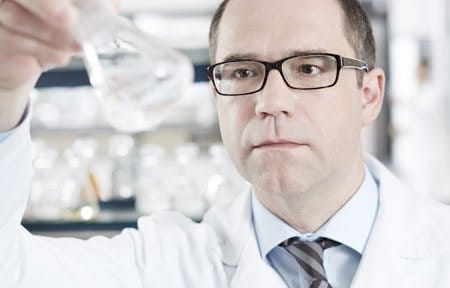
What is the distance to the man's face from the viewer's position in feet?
4.37

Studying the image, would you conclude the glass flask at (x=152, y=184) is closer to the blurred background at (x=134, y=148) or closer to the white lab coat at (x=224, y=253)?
the blurred background at (x=134, y=148)

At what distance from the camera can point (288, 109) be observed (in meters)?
1.32

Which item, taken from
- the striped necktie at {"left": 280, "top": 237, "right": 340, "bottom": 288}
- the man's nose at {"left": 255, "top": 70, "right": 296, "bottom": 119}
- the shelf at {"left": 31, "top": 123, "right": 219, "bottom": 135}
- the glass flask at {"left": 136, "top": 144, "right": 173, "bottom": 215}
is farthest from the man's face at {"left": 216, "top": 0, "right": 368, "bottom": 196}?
the shelf at {"left": 31, "top": 123, "right": 219, "bottom": 135}

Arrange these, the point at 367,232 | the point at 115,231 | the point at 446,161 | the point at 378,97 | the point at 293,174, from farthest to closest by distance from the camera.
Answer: the point at 446,161 < the point at 115,231 < the point at 378,97 < the point at 367,232 < the point at 293,174

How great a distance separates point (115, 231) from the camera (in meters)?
3.22

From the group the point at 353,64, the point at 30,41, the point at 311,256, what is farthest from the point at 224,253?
the point at 30,41

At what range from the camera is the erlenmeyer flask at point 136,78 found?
37.3 inches

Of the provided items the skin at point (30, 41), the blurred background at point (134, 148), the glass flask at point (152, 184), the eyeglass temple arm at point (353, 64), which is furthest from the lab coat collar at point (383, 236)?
the glass flask at point (152, 184)

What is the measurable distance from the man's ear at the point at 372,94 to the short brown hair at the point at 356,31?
31 millimetres

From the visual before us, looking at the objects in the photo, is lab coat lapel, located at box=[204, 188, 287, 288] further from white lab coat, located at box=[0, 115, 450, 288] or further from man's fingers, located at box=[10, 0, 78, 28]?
man's fingers, located at box=[10, 0, 78, 28]

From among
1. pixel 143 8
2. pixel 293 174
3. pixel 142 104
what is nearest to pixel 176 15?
pixel 143 8

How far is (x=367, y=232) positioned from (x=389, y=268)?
11 cm

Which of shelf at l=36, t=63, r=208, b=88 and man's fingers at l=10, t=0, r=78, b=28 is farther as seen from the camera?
shelf at l=36, t=63, r=208, b=88

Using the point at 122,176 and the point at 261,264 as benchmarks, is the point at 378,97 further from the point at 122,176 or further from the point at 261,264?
the point at 122,176
